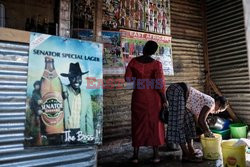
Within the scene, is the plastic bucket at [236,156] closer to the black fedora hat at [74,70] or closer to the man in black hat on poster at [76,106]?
the man in black hat on poster at [76,106]

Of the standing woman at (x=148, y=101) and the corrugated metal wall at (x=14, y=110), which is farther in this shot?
the standing woman at (x=148, y=101)

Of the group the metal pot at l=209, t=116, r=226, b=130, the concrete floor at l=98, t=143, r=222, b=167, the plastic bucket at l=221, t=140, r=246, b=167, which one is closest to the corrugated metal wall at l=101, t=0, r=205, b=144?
the concrete floor at l=98, t=143, r=222, b=167

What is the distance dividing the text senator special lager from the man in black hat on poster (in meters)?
0.06

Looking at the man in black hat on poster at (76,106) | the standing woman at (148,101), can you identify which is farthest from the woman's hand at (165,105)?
the man in black hat on poster at (76,106)

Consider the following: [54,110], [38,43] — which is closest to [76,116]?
[54,110]

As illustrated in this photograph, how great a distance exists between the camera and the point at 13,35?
1.91 meters

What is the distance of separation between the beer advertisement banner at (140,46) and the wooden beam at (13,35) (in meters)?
3.23

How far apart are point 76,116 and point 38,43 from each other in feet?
2.68

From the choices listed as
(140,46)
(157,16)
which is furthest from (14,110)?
(157,16)

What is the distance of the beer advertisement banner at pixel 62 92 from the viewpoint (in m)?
2.00

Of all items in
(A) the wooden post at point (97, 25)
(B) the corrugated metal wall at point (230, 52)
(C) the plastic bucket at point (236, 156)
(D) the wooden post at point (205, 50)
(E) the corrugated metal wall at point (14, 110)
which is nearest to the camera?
(E) the corrugated metal wall at point (14, 110)

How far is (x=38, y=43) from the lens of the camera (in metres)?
2.03

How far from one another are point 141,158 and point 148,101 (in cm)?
112

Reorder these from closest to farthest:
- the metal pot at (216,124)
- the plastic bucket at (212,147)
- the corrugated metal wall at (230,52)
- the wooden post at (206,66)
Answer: the plastic bucket at (212,147) < the metal pot at (216,124) < the corrugated metal wall at (230,52) < the wooden post at (206,66)
